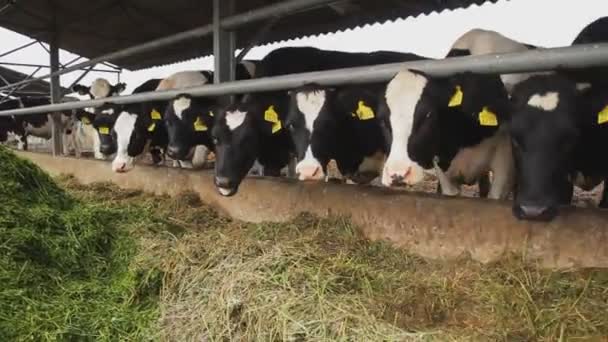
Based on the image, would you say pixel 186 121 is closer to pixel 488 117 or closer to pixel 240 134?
pixel 240 134

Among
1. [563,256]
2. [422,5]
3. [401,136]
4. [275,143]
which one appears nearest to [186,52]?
[422,5]

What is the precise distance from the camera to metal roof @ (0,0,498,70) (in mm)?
7184

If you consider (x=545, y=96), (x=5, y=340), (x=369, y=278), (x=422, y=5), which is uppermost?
(x=422, y=5)

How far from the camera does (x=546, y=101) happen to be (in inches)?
104

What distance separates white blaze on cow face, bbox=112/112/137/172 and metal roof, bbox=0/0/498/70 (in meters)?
2.20

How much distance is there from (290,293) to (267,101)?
8.46 feet

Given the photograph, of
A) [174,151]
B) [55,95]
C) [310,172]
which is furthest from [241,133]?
[55,95]

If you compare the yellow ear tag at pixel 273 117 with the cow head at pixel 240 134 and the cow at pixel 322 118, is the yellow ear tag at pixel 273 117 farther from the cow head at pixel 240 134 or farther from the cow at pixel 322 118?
the cow at pixel 322 118

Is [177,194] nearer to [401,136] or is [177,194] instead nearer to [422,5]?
[401,136]

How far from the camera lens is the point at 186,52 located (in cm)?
Result: 1113

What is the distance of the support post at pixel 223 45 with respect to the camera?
4781 mm

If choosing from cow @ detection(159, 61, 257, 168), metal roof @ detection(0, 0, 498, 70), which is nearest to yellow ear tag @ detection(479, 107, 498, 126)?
cow @ detection(159, 61, 257, 168)

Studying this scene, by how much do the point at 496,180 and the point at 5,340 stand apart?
325 cm

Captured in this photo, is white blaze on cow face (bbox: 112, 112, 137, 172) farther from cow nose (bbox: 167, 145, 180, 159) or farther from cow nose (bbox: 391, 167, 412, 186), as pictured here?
cow nose (bbox: 391, 167, 412, 186)
